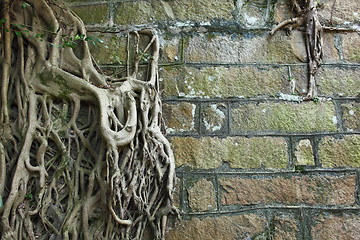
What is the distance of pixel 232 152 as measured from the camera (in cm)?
216

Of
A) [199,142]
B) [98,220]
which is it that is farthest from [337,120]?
[98,220]

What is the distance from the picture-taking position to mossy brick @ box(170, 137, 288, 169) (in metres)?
2.13

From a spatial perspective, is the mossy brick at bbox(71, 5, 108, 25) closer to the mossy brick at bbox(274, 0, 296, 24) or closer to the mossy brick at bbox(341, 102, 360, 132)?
the mossy brick at bbox(274, 0, 296, 24)

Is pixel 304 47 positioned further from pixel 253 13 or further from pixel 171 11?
pixel 171 11

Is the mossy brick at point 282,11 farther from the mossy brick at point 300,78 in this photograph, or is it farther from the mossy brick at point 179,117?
the mossy brick at point 179,117

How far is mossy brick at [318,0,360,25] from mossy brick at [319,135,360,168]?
91 centimetres

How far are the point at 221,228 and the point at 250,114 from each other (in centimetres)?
79

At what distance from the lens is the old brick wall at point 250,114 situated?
6.70 feet

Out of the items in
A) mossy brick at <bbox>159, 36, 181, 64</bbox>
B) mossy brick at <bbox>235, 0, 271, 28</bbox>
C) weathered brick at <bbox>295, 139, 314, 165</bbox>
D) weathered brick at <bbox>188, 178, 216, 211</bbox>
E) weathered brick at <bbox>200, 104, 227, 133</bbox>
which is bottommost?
weathered brick at <bbox>188, 178, 216, 211</bbox>

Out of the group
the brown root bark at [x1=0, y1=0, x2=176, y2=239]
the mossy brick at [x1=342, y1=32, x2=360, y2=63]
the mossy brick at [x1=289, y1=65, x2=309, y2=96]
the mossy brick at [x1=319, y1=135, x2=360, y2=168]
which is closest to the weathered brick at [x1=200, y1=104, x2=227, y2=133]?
the brown root bark at [x1=0, y1=0, x2=176, y2=239]

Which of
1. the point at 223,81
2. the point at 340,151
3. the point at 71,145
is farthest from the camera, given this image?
the point at 223,81

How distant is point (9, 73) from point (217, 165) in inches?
57.5

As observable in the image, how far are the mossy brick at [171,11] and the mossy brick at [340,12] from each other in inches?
28.2

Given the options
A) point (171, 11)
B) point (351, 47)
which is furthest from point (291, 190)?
point (171, 11)
